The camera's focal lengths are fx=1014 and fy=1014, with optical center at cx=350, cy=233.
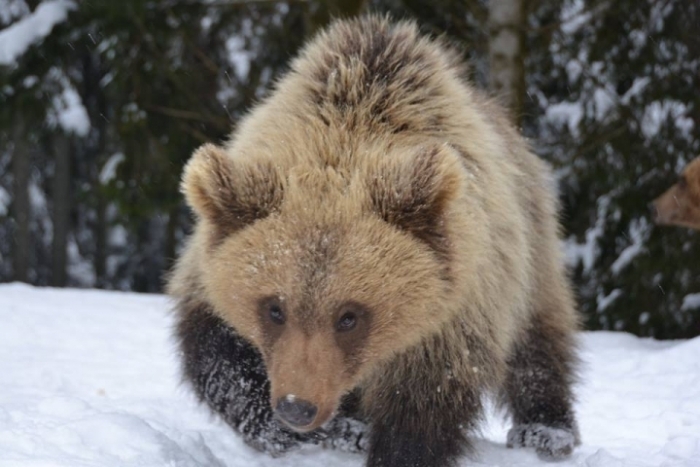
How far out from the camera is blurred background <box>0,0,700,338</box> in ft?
34.0

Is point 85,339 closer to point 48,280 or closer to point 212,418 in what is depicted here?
point 212,418

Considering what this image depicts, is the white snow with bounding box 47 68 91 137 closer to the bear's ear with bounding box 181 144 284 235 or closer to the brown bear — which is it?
the brown bear

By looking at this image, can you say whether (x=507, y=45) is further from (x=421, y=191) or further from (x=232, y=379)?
(x=421, y=191)

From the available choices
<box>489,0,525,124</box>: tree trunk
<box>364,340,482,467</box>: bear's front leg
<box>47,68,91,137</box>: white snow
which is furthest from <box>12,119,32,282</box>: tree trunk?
<box>364,340,482,467</box>: bear's front leg

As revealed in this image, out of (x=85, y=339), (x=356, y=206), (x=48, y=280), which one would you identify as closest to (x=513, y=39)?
(x=85, y=339)

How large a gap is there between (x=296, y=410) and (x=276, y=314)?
38 centimetres

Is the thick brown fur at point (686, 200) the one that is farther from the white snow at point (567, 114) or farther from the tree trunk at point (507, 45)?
the white snow at point (567, 114)

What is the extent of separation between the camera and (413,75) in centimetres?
441

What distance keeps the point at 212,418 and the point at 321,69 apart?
1.70 m

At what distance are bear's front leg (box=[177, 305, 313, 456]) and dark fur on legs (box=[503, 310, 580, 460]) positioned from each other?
1.37 m

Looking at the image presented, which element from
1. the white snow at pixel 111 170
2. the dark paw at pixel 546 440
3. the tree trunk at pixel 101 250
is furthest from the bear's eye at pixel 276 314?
the tree trunk at pixel 101 250

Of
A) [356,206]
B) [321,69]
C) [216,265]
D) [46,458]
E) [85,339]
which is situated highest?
[321,69]

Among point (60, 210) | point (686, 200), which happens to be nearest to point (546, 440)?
point (686, 200)

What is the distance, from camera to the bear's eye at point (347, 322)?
3691mm
